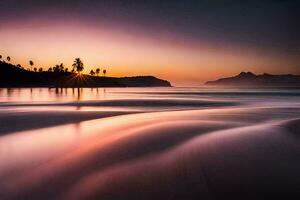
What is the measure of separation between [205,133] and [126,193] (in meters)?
7.91

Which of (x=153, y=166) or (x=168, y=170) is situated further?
(x=153, y=166)

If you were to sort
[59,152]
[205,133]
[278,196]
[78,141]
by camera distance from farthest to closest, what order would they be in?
1. [205,133]
2. [78,141]
3. [59,152]
4. [278,196]

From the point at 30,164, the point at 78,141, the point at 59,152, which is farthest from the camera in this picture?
the point at 78,141

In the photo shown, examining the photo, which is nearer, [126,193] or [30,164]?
[126,193]

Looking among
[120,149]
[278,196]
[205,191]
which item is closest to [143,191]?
[205,191]

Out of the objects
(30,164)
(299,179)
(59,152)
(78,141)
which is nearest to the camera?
(299,179)

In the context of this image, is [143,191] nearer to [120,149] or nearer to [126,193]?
[126,193]

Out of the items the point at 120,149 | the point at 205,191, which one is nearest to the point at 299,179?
the point at 205,191

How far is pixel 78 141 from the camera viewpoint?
1232cm

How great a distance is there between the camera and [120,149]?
1048 centimetres

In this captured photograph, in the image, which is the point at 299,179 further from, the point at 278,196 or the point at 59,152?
the point at 59,152

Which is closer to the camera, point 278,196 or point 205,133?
point 278,196

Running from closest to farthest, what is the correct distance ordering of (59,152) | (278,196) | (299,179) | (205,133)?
(278,196) → (299,179) → (59,152) → (205,133)

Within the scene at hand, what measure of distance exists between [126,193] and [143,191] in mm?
347
